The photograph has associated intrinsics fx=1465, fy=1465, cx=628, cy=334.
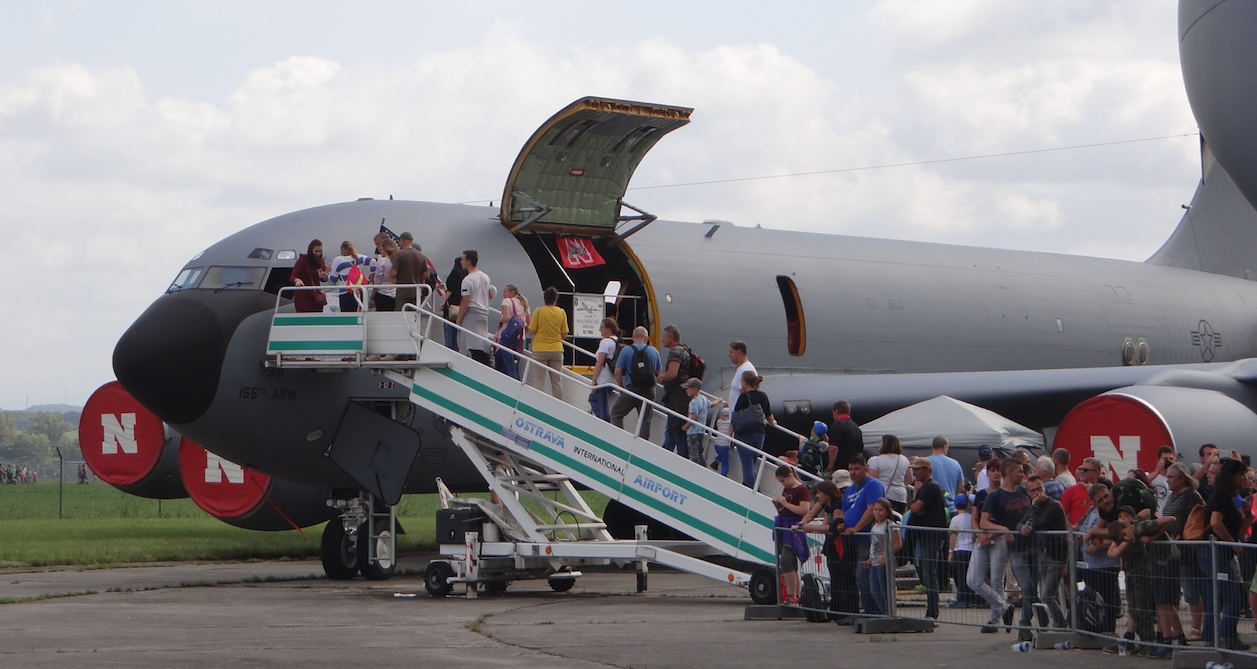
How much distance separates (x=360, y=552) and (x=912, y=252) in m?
10.7

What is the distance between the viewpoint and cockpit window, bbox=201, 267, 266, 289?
15.9 meters

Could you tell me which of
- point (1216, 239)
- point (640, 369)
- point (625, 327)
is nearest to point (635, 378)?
point (640, 369)

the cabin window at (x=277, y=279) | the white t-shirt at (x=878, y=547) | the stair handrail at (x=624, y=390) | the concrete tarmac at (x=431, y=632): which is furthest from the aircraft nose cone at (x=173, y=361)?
the white t-shirt at (x=878, y=547)

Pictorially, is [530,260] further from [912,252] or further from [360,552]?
[912,252]

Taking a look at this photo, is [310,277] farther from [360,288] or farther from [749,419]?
[749,419]

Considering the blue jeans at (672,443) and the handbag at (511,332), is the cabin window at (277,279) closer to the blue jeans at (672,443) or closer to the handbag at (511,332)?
the handbag at (511,332)

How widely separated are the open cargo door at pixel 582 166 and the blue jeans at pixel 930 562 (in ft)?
24.1

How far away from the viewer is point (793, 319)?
2053 centimetres

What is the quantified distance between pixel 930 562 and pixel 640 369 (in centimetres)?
403

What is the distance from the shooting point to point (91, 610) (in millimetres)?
13227

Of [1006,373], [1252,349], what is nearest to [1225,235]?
[1252,349]

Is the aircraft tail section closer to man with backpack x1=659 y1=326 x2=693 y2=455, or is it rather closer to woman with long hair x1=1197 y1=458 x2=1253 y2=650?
man with backpack x1=659 y1=326 x2=693 y2=455

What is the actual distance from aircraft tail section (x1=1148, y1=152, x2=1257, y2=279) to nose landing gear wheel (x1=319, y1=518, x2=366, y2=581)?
61.3 feet

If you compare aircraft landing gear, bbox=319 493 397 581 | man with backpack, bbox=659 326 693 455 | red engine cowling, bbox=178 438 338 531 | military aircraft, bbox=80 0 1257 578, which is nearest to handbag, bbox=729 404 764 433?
man with backpack, bbox=659 326 693 455
